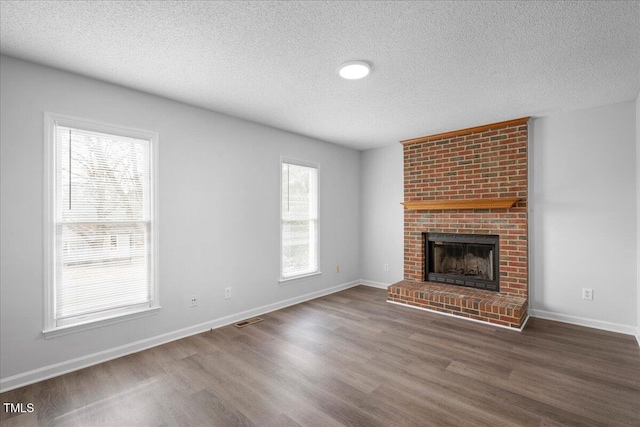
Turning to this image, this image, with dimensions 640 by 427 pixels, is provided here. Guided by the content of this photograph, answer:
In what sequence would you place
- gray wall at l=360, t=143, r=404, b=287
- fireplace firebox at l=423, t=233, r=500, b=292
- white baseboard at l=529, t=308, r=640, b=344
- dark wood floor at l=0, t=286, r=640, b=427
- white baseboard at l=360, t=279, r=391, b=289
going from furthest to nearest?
white baseboard at l=360, t=279, r=391, b=289 < gray wall at l=360, t=143, r=404, b=287 < fireplace firebox at l=423, t=233, r=500, b=292 < white baseboard at l=529, t=308, r=640, b=344 < dark wood floor at l=0, t=286, r=640, b=427

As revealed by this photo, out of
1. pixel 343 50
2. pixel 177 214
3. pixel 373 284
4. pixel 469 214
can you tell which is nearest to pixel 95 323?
pixel 177 214

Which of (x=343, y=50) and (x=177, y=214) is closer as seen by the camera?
(x=343, y=50)

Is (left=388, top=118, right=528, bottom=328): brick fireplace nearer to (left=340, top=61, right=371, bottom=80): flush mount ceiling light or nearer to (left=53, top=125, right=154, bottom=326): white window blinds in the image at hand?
(left=340, top=61, right=371, bottom=80): flush mount ceiling light

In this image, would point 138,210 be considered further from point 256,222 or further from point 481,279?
point 481,279

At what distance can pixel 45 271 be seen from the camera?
2.46 metres

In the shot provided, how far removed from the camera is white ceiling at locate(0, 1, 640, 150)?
183cm

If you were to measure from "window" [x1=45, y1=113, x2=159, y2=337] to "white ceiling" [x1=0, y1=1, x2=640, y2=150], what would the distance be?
0.59 metres

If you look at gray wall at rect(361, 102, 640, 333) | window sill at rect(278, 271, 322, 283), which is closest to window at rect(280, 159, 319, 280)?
window sill at rect(278, 271, 322, 283)

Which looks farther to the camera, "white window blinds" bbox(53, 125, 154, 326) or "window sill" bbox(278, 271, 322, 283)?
"window sill" bbox(278, 271, 322, 283)

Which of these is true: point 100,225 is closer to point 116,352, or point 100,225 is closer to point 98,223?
Answer: point 98,223

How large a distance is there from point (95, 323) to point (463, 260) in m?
4.32

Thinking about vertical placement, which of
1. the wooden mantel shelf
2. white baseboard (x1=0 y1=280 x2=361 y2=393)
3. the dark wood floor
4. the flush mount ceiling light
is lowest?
the dark wood floor

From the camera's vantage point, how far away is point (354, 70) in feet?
8.22

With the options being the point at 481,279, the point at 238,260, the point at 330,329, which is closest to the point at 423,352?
the point at 330,329
